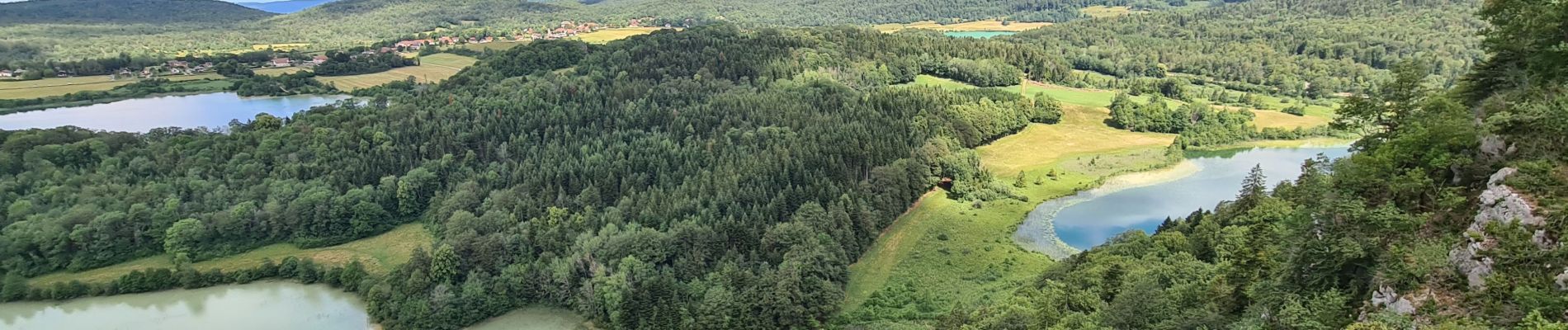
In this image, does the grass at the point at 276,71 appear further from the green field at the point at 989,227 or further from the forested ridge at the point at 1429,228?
the forested ridge at the point at 1429,228

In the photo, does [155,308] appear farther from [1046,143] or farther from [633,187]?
[1046,143]

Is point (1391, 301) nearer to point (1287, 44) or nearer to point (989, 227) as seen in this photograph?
point (989, 227)

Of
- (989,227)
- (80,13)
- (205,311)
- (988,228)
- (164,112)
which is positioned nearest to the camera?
(205,311)

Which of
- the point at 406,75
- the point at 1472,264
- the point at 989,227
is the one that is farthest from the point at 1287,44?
the point at 1472,264

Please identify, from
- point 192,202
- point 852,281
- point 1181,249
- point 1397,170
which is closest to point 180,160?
point 192,202

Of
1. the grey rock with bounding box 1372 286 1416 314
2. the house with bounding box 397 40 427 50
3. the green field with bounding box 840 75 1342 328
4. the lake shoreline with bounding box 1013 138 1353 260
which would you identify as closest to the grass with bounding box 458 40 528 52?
the house with bounding box 397 40 427 50

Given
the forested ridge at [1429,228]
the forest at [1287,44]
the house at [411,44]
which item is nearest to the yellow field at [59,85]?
the house at [411,44]
